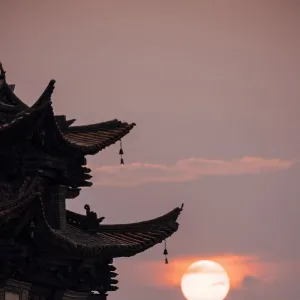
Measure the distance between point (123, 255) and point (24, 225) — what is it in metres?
5.10

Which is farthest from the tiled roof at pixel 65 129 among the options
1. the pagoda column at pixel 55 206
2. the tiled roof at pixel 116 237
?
the tiled roof at pixel 116 237

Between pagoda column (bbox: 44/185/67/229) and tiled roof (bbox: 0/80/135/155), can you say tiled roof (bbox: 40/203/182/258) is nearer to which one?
pagoda column (bbox: 44/185/67/229)

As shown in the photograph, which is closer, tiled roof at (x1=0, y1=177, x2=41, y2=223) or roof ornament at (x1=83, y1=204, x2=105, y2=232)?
tiled roof at (x1=0, y1=177, x2=41, y2=223)

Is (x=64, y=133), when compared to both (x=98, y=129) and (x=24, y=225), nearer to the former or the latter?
(x=98, y=129)

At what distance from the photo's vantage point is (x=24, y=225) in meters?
30.0

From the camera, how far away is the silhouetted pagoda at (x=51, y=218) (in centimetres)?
3038

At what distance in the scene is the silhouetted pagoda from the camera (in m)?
30.4

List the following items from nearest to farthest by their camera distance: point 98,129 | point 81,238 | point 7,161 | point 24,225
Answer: point 24,225 < point 7,161 < point 81,238 < point 98,129

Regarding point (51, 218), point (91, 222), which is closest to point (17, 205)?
point (51, 218)

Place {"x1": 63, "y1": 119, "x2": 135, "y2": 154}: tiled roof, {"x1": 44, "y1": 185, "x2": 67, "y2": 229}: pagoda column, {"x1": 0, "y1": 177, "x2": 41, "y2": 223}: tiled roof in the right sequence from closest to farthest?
1. {"x1": 0, "y1": 177, "x2": 41, "y2": 223}: tiled roof
2. {"x1": 44, "y1": 185, "x2": 67, "y2": 229}: pagoda column
3. {"x1": 63, "y1": 119, "x2": 135, "y2": 154}: tiled roof

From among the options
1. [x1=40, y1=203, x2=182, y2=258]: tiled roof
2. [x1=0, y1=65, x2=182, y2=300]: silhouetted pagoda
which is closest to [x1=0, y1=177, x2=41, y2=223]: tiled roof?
[x1=0, y1=65, x2=182, y2=300]: silhouetted pagoda

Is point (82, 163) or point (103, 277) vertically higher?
point (82, 163)

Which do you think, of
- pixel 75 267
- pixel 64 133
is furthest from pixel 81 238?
pixel 64 133

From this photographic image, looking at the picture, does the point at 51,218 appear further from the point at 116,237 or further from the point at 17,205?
the point at 17,205
